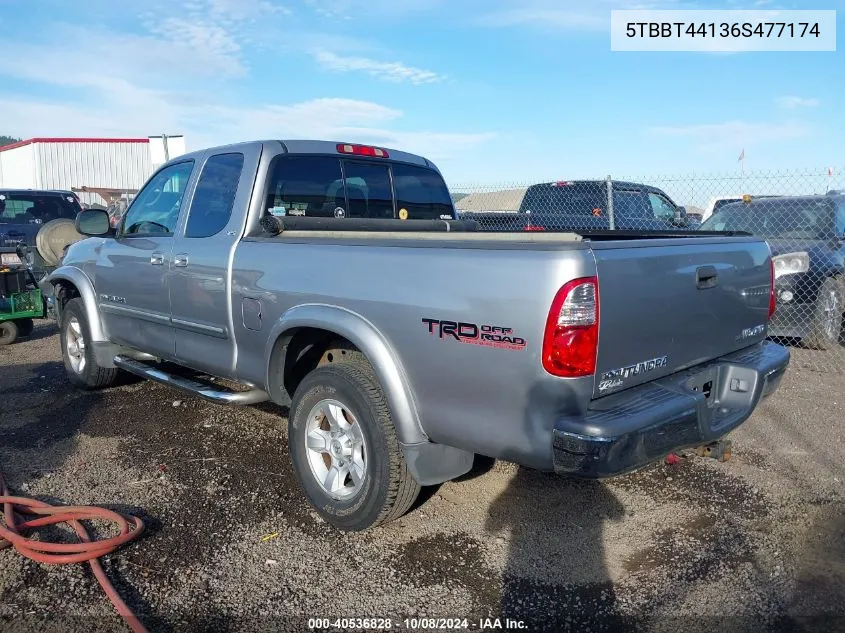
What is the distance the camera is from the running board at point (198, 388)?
13.2ft

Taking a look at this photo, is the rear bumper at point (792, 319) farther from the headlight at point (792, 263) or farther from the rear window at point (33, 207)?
the rear window at point (33, 207)

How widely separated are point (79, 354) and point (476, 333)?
4.73 metres

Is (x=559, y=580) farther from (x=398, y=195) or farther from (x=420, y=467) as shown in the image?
(x=398, y=195)

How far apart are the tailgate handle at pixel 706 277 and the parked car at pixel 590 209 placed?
633 cm

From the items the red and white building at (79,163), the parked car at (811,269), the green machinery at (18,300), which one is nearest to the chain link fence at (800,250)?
the parked car at (811,269)

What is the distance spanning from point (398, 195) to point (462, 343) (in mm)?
2320

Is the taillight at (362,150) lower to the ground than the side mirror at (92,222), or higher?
higher

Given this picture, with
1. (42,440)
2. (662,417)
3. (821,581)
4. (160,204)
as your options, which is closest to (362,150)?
(160,204)

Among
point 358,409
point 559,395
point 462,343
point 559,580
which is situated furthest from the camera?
point 358,409

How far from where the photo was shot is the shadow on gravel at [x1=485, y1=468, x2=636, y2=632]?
2.78 m

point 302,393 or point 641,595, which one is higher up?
point 302,393

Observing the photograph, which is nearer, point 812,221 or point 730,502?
point 730,502

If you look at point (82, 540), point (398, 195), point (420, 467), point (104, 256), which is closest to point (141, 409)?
point (104, 256)

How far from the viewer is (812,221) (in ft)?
25.4
